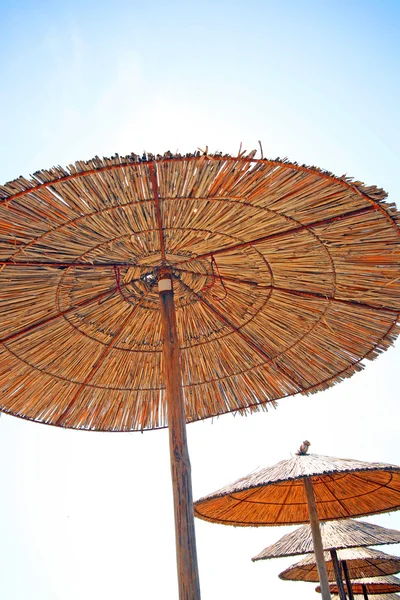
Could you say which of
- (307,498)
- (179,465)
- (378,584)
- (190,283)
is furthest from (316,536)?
(378,584)

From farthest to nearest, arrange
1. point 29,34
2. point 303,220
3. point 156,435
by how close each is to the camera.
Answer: point 29,34 < point 156,435 < point 303,220

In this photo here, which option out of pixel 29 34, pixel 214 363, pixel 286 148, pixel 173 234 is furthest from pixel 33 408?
pixel 29 34

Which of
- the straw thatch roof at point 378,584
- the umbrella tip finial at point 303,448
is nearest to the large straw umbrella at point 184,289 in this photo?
the umbrella tip finial at point 303,448

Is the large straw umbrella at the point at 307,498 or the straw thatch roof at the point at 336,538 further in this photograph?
the straw thatch roof at the point at 336,538

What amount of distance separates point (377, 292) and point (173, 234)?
1.64 metres

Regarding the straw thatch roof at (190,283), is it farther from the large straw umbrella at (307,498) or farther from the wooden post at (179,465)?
the large straw umbrella at (307,498)

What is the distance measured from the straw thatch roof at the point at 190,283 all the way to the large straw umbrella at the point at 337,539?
408 centimetres

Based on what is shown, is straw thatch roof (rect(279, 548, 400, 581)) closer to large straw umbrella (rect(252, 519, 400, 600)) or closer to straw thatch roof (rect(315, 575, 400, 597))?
straw thatch roof (rect(315, 575, 400, 597))

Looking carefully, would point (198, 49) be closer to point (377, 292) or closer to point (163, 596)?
point (377, 292)

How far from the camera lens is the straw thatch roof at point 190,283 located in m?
3.13

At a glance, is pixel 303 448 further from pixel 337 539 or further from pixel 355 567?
pixel 355 567

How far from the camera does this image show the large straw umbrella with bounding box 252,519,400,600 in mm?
8141

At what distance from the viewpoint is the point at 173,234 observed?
378cm

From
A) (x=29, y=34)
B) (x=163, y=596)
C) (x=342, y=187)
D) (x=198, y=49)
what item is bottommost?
(x=163, y=596)
